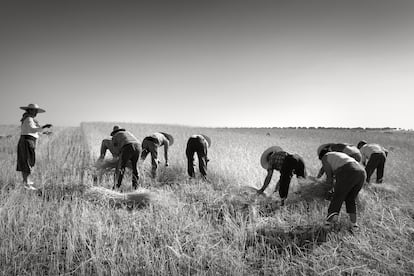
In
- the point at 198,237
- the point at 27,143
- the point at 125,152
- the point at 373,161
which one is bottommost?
the point at 198,237

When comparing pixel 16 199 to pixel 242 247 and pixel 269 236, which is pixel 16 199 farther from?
pixel 269 236

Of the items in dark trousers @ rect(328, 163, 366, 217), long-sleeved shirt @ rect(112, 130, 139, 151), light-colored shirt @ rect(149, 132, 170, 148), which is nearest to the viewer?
dark trousers @ rect(328, 163, 366, 217)

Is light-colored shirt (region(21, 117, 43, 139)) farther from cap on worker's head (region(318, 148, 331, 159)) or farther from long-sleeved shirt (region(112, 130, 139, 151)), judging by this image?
cap on worker's head (region(318, 148, 331, 159))

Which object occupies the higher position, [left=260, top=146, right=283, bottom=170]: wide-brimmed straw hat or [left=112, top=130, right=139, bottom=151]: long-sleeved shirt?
[left=112, top=130, right=139, bottom=151]: long-sleeved shirt

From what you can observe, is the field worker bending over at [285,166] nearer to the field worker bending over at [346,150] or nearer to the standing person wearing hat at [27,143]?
the field worker bending over at [346,150]

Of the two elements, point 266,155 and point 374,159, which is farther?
point 374,159

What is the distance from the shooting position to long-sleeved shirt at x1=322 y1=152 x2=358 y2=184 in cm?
427

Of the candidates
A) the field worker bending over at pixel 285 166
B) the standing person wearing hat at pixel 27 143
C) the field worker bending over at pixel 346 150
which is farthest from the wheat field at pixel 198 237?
the field worker bending over at pixel 346 150

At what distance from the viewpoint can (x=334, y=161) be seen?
14.8 ft

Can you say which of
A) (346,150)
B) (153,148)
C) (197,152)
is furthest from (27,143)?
(346,150)

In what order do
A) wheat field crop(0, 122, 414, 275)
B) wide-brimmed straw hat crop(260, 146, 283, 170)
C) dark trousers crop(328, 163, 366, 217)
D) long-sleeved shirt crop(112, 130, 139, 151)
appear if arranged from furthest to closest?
long-sleeved shirt crop(112, 130, 139, 151) < wide-brimmed straw hat crop(260, 146, 283, 170) < dark trousers crop(328, 163, 366, 217) < wheat field crop(0, 122, 414, 275)

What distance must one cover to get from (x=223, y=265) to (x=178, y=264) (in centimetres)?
51

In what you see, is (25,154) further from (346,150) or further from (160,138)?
(346,150)

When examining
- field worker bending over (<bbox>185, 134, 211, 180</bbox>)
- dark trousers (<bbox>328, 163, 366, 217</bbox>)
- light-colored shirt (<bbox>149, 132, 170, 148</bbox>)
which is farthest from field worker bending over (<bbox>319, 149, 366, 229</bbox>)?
light-colored shirt (<bbox>149, 132, 170, 148</bbox>)
